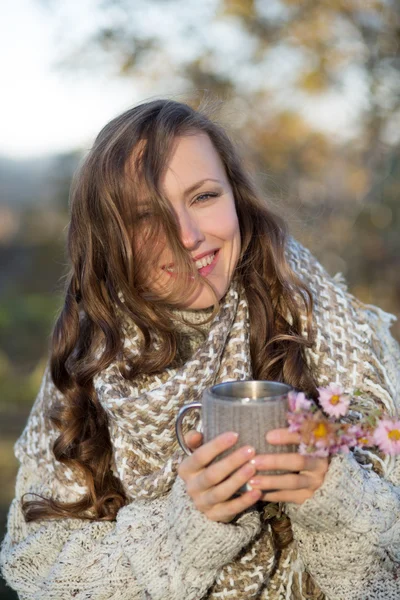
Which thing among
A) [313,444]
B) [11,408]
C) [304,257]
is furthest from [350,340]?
[11,408]

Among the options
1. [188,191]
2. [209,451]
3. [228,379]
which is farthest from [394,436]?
[188,191]

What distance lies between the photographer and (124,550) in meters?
1.57

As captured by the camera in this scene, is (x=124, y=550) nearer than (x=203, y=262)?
Yes

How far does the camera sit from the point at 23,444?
6.81 feet

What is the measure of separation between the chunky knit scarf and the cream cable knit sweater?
0.20 ft

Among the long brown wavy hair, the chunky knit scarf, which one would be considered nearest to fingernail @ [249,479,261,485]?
the chunky knit scarf

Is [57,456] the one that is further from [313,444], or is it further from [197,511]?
[313,444]

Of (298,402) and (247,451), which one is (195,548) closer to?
(247,451)

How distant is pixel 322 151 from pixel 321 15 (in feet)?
3.44

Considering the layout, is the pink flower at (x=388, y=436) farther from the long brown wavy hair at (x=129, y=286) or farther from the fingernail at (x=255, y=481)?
the long brown wavy hair at (x=129, y=286)

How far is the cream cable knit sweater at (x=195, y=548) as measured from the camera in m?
1.35

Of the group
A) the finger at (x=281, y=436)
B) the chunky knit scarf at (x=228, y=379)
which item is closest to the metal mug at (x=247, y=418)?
the finger at (x=281, y=436)

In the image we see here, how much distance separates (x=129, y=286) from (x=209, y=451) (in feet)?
2.43

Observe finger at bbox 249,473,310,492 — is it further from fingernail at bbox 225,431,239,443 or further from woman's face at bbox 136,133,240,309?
woman's face at bbox 136,133,240,309
